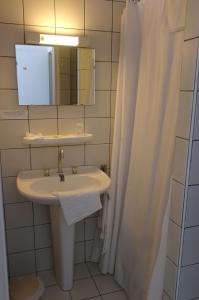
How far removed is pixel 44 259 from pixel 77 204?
2.82 ft

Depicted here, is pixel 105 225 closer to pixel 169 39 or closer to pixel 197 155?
pixel 197 155

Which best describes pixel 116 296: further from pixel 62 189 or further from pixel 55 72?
pixel 55 72

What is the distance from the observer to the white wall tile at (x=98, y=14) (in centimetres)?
179

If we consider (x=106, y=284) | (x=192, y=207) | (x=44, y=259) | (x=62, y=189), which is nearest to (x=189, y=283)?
(x=192, y=207)

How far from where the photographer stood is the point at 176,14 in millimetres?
1234

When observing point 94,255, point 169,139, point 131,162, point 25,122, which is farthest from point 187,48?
point 94,255

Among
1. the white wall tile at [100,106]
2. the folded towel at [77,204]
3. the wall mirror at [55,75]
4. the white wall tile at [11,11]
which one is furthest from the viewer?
the white wall tile at [100,106]

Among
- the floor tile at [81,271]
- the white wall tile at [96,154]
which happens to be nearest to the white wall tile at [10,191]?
the white wall tile at [96,154]

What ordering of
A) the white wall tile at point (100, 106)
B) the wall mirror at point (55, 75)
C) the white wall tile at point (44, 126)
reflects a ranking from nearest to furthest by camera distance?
the wall mirror at point (55, 75) → the white wall tile at point (44, 126) → the white wall tile at point (100, 106)

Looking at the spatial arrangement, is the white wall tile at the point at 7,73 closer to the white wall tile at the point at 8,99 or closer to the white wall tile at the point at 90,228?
the white wall tile at the point at 8,99

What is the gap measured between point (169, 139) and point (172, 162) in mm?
126

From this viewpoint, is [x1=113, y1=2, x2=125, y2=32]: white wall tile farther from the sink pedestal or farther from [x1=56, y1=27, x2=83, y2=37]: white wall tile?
the sink pedestal

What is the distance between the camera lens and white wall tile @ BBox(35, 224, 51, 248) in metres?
2.05

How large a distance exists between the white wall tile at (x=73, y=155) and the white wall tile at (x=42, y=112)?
263mm
